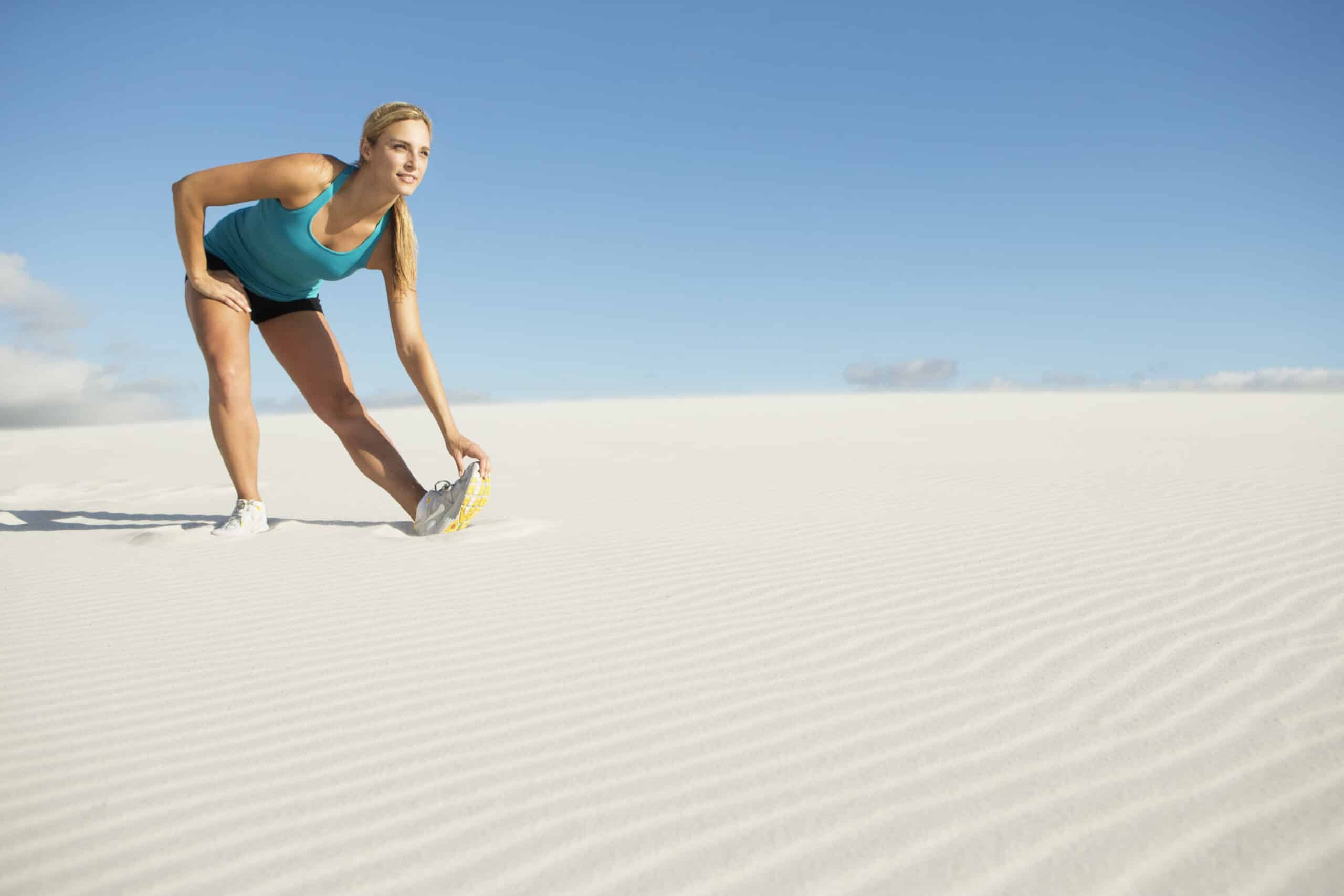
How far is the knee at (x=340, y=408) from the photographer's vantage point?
430 centimetres

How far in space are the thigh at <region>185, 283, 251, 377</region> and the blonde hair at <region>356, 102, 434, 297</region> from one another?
2.52ft

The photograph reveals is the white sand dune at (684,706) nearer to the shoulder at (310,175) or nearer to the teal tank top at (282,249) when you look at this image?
the teal tank top at (282,249)

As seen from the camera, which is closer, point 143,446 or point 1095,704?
point 1095,704

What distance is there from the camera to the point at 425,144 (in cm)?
355

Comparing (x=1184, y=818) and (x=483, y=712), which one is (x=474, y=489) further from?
(x=1184, y=818)

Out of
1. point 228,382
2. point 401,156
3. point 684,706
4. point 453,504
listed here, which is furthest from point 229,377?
point 684,706

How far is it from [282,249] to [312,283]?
33 centimetres

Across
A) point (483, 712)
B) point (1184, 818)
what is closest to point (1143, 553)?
point (1184, 818)

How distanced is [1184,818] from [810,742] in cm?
70

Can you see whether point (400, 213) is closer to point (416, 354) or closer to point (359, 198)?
point (359, 198)

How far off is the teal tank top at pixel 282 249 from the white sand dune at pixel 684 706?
4.28ft

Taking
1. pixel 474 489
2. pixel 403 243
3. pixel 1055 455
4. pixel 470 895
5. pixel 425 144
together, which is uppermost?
pixel 425 144

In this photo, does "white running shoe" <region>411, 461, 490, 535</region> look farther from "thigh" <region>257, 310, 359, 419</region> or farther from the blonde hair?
the blonde hair

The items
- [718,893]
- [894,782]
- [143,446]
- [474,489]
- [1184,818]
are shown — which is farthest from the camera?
[143,446]
